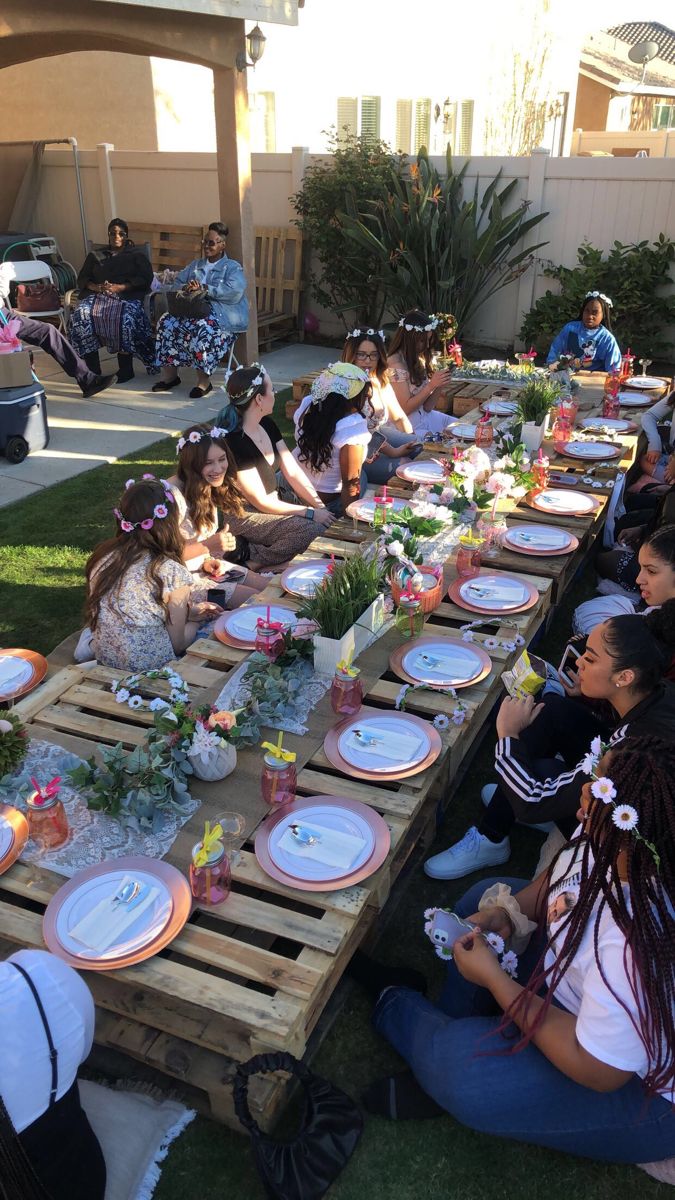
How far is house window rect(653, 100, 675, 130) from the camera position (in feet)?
95.3

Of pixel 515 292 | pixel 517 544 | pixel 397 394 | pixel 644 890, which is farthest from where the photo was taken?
pixel 515 292

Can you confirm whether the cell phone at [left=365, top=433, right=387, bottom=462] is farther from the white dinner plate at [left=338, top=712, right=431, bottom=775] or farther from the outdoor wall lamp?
the outdoor wall lamp

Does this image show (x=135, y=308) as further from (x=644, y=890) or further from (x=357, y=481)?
(x=644, y=890)

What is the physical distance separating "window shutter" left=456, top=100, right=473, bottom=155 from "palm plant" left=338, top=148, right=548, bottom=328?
10.9 m

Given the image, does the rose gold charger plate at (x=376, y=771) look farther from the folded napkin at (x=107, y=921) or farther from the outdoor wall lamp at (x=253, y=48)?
the outdoor wall lamp at (x=253, y=48)

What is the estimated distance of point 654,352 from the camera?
920cm

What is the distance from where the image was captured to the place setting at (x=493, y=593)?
3.51 m

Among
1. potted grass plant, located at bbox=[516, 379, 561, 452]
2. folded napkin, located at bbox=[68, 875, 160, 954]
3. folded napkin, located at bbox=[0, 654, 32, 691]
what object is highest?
potted grass plant, located at bbox=[516, 379, 561, 452]

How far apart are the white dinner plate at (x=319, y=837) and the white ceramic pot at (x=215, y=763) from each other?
283 mm

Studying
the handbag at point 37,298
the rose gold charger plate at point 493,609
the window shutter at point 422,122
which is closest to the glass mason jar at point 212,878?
the rose gold charger plate at point 493,609

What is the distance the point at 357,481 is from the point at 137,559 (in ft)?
6.43

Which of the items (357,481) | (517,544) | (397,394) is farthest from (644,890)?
(397,394)

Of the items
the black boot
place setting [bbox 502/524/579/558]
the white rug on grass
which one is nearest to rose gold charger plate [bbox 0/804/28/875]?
the white rug on grass

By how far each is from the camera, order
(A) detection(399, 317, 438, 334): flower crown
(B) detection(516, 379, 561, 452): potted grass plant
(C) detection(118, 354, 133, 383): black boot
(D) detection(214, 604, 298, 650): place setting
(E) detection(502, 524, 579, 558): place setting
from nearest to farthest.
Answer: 1. (D) detection(214, 604, 298, 650): place setting
2. (E) detection(502, 524, 579, 558): place setting
3. (B) detection(516, 379, 561, 452): potted grass plant
4. (A) detection(399, 317, 438, 334): flower crown
5. (C) detection(118, 354, 133, 383): black boot
